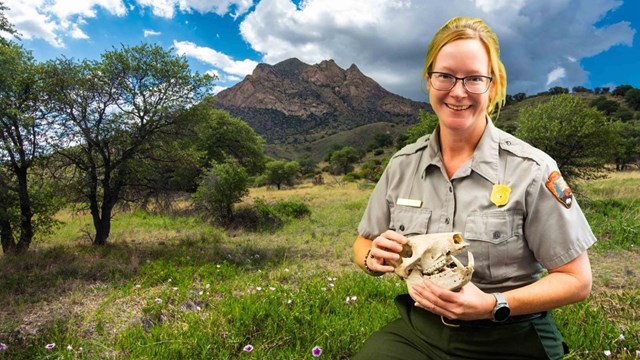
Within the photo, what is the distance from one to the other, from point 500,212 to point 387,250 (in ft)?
1.89

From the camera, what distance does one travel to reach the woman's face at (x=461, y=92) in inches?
71.8

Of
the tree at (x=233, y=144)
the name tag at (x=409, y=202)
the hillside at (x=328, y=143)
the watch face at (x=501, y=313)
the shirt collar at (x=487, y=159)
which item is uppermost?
the hillside at (x=328, y=143)

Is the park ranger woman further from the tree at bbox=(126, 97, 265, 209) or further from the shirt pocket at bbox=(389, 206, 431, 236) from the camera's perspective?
the tree at bbox=(126, 97, 265, 209)

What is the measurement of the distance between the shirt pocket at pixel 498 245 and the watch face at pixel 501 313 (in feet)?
0.67

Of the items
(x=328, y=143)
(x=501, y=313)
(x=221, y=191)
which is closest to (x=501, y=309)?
(x=501, y=313)

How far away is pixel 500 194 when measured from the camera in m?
1.84

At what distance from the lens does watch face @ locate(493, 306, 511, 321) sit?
1.66m

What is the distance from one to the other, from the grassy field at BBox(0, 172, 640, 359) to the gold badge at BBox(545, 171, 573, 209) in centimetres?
232

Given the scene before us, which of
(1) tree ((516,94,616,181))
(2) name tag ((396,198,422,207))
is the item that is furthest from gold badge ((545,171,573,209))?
(1) tree ((516,94,616,181))

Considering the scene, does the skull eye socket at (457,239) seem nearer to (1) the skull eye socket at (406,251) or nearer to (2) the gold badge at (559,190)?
(1) the skull eye socket at (406,251)

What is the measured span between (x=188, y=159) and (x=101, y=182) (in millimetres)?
3095

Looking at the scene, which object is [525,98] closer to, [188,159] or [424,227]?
[188,159]

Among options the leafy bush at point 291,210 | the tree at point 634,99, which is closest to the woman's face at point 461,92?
the leafy bush at point 291,210

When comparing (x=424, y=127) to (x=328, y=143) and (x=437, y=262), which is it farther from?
(x=328, y=143)
